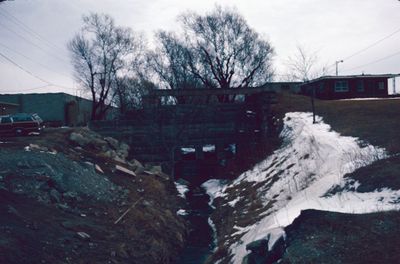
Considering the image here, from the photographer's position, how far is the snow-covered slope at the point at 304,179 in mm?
11125

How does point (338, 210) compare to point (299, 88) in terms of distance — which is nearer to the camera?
point (338, 210)

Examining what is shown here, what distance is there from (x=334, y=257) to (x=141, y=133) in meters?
25.1

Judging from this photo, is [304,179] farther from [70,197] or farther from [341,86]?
[341,86]

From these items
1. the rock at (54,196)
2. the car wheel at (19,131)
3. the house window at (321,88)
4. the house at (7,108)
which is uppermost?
the house window at (321,88)

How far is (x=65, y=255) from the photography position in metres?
11.1

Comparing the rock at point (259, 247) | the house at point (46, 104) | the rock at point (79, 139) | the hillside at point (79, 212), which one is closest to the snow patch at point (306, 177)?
the rock at point (259, 247)

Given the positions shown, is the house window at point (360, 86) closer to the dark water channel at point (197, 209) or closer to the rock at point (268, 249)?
the dark water channel at point (197, 209)

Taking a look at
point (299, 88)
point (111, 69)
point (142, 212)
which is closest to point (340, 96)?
point (299, 88)

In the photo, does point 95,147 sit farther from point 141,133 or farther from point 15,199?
point 15,199

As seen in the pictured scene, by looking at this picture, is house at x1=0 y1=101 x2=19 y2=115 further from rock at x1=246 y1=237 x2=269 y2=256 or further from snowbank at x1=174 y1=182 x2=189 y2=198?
rock at x1=246 y1=237 x2=269 y2=256

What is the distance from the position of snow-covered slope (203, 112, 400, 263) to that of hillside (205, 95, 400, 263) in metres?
0.03

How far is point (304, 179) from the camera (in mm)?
16125

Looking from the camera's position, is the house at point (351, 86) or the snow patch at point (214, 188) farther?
the house at point (351, 86)

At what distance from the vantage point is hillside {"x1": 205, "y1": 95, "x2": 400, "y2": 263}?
8984 mm
